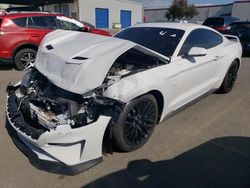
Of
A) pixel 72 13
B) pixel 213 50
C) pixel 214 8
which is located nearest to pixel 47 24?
pixel 213 50

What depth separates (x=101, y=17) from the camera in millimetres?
31094

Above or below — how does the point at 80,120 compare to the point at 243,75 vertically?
above

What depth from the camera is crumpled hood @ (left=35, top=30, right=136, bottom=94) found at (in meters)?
2.75

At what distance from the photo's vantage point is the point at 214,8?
153ft

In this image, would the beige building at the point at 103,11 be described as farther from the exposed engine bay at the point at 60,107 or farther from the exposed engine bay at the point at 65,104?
the exposed engine bay at the point at 60,107

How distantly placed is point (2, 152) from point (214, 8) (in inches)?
1965

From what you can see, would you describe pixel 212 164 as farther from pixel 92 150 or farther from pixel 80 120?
pixel 80 120

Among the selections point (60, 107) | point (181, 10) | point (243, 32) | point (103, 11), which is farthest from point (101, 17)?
point (60, 107)

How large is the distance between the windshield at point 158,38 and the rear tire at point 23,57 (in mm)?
3982


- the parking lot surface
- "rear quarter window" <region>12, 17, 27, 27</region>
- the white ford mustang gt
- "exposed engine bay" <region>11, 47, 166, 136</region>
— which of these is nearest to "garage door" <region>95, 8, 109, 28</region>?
"rear quarter window" <region>12, 17, 27, 27</region>

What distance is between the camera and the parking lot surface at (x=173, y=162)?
2693mm

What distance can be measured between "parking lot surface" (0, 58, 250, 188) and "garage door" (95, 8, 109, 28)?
28.2 metres

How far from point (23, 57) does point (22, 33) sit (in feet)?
2.27

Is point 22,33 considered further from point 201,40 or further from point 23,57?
point 201,40
